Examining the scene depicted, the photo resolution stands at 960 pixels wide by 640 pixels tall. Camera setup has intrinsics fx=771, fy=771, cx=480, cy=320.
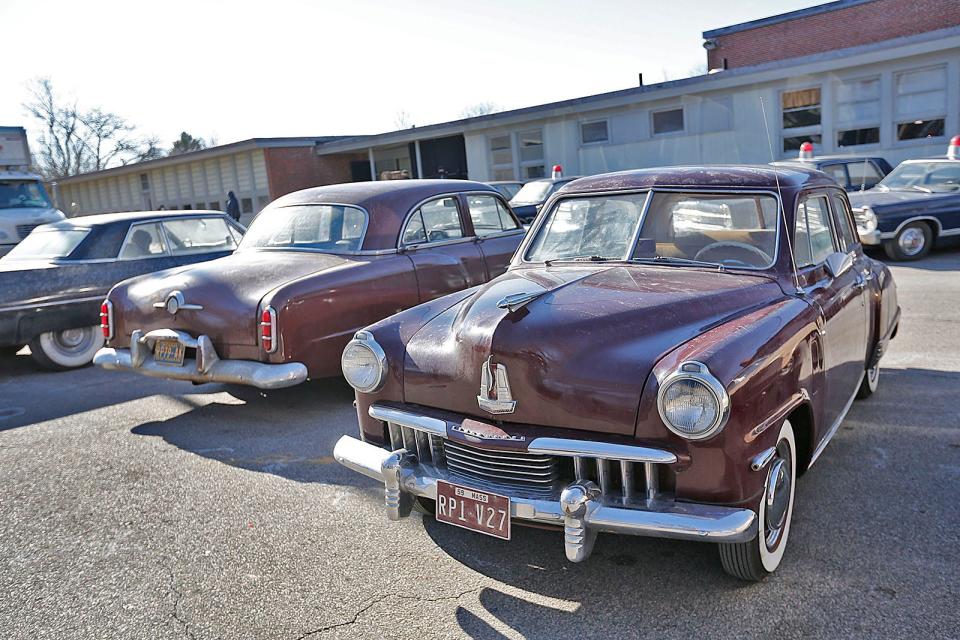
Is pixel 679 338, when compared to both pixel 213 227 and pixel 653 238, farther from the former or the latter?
pixel 213 227

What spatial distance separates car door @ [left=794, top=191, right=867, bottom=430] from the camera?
3746mm

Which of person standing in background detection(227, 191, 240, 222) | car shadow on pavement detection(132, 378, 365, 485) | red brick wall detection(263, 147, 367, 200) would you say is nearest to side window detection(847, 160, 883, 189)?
car shadow on pavement detection(132, 378, 365, 485)

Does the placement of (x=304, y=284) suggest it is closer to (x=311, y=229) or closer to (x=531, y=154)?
(x=311, y=229)

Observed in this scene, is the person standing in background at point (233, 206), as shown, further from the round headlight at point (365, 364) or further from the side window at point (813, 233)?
the side window at point (813, 233)

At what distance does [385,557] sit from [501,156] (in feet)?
61.2

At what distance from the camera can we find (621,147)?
1858cm

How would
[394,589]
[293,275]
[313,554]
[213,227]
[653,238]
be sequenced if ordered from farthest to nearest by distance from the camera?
[213,227], [293,275], [653,238], [313,554], [394,589]

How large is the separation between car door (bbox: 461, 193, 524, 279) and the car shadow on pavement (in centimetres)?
172

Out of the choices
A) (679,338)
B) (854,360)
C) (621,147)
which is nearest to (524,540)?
(679,338)

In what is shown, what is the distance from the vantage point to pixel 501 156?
2122cm

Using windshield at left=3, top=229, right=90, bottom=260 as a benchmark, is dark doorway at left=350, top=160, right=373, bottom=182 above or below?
above

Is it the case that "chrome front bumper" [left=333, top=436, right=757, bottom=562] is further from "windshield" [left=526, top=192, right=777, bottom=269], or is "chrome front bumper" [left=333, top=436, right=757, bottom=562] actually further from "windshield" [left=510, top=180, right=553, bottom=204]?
"windshield" [left=510, top=180, right=553, bottom=204]

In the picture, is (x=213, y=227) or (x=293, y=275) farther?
(x=213, y=227)

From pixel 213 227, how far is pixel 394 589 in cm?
683
